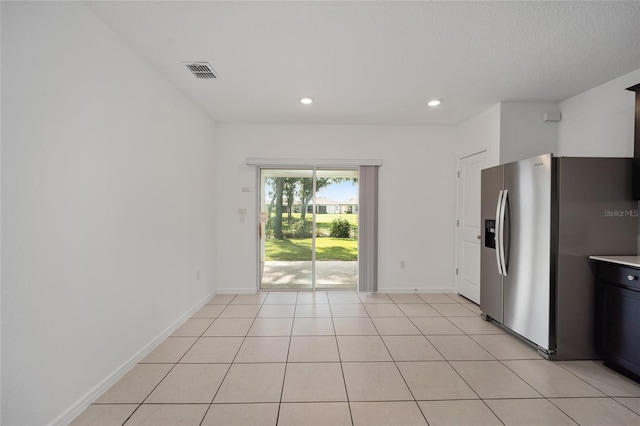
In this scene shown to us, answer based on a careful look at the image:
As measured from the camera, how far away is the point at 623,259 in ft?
8.02

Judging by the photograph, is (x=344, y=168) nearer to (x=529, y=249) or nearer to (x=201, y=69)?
(x=201, y=69)

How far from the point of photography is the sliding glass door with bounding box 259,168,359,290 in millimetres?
4820

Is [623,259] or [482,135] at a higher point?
[482,135]

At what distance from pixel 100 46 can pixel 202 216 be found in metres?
2.31

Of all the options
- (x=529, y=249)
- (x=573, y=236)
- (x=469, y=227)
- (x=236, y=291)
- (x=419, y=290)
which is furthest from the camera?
(x=419, y=290)

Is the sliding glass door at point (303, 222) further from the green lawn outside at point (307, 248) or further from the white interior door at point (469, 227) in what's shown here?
the white interior door at point (469, 227)

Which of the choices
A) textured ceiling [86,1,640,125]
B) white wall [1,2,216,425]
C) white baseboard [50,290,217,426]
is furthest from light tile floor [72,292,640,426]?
textured ceiling [86,1,640,125]

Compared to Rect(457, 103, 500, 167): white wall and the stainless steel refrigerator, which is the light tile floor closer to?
the stainless steel refrigerator

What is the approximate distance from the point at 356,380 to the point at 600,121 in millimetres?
3621

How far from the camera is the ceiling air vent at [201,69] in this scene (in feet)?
9.05

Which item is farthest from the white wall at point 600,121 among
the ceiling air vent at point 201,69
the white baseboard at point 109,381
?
the white baseboard at point 109,381

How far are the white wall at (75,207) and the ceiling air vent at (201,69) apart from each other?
1.14ft

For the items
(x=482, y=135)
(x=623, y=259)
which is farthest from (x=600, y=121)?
(x=623, y=259)

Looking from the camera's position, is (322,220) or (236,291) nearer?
(236,291)
